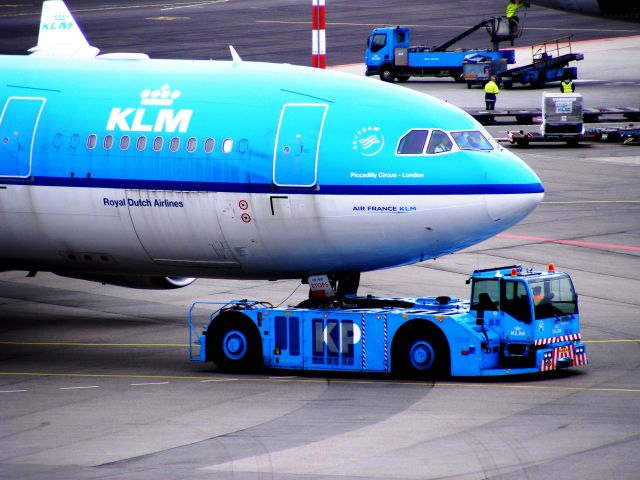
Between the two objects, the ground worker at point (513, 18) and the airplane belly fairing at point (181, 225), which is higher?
the ground worker at point (513, 18)

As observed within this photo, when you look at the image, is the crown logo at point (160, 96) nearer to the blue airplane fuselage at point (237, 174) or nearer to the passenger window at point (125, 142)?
the blue airplane fuselage at point (237, 174)

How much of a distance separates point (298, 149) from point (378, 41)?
60.8m

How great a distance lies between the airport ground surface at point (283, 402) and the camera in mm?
22391

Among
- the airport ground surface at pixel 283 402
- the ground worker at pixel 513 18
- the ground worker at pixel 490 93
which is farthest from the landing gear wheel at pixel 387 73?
the airport ground surface at pixel 283 402

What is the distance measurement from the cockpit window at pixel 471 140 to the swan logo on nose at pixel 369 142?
1541 mm

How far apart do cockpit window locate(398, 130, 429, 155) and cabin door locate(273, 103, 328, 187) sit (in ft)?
5.56

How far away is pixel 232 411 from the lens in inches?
1037

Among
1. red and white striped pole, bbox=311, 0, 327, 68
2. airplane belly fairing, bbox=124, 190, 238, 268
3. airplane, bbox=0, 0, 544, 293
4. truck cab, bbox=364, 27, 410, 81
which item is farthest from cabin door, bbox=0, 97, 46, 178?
truck cab, bbox=364, 27, 410, 81

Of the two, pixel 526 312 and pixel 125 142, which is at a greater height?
pixel 125 142

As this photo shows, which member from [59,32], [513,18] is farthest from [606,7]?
[513,18]

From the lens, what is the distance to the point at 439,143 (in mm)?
28844

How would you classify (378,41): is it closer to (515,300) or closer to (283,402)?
(515,300)

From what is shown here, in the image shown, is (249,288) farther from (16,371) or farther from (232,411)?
(232,411)

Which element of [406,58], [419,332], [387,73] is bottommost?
[419,332]
